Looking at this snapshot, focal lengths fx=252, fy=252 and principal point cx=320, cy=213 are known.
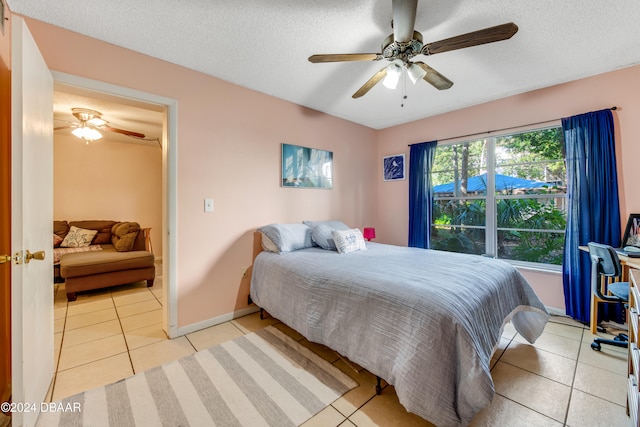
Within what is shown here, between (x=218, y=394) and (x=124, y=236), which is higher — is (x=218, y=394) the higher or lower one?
the lower one

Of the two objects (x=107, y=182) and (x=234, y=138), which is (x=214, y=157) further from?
(x=107, y=182)

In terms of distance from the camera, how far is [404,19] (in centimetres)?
142

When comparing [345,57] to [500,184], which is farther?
[500,184]

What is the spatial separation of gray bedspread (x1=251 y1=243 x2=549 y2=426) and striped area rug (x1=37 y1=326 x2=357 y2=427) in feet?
0.85

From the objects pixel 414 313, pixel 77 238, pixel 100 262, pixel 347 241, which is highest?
pixel 347 241

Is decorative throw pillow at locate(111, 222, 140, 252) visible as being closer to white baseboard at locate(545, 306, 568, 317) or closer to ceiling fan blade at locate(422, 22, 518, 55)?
ceiling fan blade at locate(422, 22, 518, 55)

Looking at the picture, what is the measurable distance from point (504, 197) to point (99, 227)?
20.7 feet

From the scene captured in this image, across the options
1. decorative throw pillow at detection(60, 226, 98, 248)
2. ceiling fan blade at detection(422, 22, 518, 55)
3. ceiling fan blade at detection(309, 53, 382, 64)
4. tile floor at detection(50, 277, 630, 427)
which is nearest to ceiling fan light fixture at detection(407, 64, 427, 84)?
ceiling fan blade at detection(422, 22, 518, 55)

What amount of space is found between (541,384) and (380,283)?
1304 mm

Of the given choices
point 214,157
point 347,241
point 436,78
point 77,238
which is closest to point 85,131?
point 77,238

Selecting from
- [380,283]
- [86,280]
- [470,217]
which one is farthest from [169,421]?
[470,217]

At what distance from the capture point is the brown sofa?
3.10m

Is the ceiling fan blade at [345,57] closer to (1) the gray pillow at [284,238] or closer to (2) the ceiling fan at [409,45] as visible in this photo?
(2) the ceiling fan at [409,45]

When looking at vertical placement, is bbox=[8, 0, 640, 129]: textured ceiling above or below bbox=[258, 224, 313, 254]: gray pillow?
above
